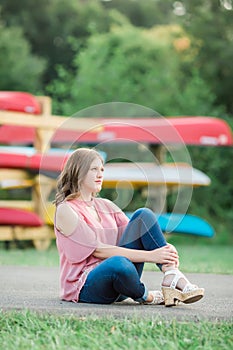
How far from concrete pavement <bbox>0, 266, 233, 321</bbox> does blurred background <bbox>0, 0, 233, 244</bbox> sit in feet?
27.1

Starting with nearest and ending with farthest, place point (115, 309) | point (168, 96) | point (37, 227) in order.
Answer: point (115, 309)
point (37, 227)
point (168, 96)

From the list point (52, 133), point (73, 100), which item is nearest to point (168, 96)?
point (73, 100)

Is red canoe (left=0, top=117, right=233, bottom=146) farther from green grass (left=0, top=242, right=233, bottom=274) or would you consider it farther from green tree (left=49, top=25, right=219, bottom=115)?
green tree (left=49, top=25, right=219, bottom=115)

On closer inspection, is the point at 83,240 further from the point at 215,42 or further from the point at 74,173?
the point at 215,42

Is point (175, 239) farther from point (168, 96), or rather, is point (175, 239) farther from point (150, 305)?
point (150, 305)

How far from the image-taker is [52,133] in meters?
11.4

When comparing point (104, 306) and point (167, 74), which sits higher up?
point (104, 306)

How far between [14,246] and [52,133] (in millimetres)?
1782

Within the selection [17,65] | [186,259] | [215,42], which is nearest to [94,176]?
[186,259]

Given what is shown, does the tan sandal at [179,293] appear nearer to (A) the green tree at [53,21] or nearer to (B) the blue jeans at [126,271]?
(B) the blue jeans at [126,271]

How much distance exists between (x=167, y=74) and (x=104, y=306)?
1277 cm

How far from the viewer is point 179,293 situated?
12.4 ft

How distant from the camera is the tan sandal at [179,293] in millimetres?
3742

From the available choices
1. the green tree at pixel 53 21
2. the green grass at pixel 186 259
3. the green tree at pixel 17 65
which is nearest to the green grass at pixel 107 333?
the green grass at pixel 186 259
